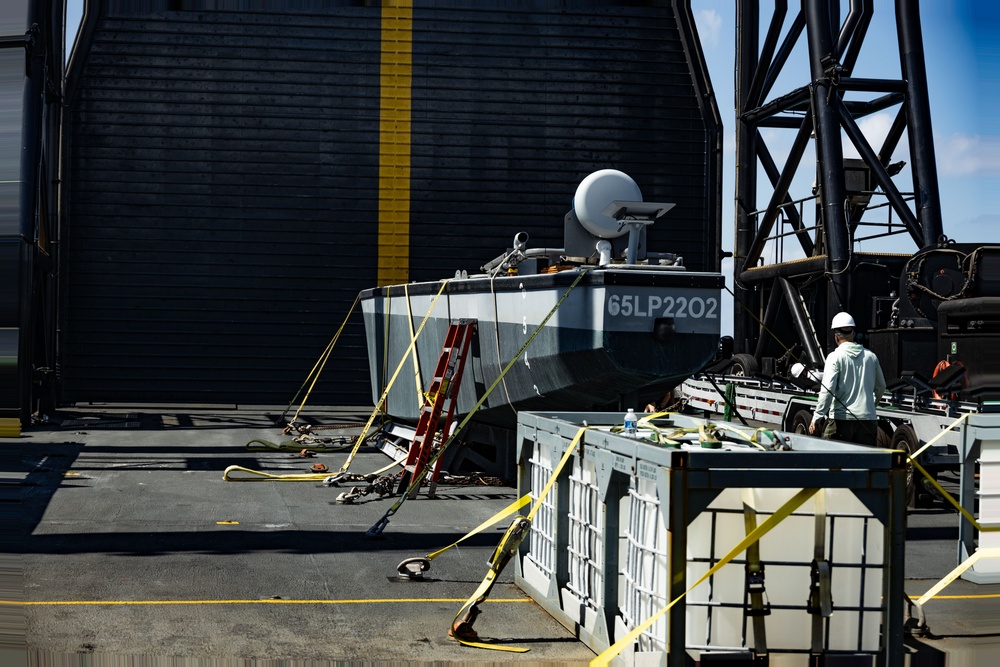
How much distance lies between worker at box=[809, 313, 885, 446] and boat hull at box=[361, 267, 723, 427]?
3.90 feet

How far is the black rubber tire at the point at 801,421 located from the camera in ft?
40.8

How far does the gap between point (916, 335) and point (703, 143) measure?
9286 millimetres

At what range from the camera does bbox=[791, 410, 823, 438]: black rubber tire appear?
1243 cm

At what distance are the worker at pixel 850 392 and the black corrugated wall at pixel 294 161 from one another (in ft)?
41.6

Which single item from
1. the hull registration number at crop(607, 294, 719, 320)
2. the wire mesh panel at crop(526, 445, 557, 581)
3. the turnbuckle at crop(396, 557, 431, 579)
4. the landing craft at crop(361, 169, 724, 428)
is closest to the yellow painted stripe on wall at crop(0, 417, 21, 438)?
the landing craft at crop(361, 169, 724, 428)

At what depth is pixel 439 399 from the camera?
11.2m

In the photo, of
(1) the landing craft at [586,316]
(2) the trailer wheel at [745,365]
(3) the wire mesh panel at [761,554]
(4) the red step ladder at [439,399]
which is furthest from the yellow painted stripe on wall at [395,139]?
(3) the wire mesh panel at [761,554]

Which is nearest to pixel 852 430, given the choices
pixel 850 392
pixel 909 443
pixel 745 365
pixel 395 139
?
pixel 850 392

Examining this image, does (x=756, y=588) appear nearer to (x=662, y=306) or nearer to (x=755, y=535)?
(x=755, y=535)

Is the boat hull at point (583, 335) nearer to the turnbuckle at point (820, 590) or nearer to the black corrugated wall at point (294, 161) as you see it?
the turnbuckle at point (820, 590)

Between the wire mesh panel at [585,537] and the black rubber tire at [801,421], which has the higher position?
the wire mesh panel at [585,537]

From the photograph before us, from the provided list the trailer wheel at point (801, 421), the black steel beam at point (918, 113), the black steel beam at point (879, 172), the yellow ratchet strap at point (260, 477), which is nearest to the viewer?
the yellow ratchet strap at point (260, 477)

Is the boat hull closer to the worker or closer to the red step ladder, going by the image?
the red step ladder

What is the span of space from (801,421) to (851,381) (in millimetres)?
3789
